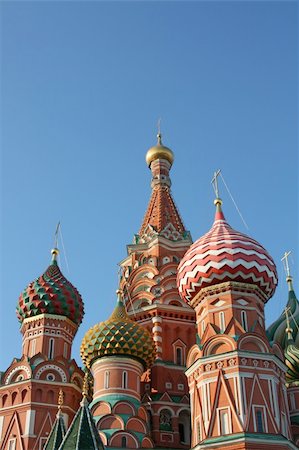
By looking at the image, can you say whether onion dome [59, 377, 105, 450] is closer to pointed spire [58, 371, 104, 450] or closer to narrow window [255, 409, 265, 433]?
pointed spire [58, 371, 104, 450]

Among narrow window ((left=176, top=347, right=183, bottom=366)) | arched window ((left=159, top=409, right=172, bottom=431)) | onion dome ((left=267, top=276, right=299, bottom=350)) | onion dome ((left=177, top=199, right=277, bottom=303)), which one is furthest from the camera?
onion dome ((left=267, top=276, right=299, bottom=350))

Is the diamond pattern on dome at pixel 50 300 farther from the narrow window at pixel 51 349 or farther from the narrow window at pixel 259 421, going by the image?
the narrow window at pixel 259 421

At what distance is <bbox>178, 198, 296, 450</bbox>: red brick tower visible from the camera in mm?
19969

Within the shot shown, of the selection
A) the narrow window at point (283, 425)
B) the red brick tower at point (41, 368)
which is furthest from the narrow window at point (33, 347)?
the narrow window at point (283, 425)

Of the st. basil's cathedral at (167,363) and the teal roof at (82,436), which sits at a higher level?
the st. basil's cathedral at (167,363)

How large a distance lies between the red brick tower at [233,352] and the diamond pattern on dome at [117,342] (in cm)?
230

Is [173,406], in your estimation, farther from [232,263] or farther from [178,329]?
[232,263]

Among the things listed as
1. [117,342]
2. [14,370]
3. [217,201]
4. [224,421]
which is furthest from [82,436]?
[217,201]

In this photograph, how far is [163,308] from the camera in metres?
27.7

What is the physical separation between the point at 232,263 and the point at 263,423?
17.7ft

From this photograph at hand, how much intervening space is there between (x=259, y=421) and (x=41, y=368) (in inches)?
346

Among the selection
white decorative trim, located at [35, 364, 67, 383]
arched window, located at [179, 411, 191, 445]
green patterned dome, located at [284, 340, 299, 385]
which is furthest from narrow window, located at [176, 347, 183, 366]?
white decorative trim, located at [35, 364, 67, 383]

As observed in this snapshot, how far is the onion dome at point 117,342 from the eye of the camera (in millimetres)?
23906

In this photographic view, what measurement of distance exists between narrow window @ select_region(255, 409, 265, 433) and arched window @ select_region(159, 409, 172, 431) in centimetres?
533
